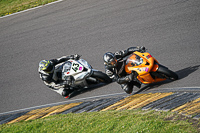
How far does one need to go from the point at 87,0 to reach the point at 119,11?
280 cm

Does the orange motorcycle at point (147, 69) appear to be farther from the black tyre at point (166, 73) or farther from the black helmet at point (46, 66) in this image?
the black helmet at point (46, 66)

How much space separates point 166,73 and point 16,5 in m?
13.8

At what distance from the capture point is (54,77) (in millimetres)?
10172

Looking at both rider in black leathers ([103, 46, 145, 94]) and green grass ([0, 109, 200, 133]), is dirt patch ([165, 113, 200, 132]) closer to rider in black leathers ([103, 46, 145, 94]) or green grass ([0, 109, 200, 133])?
green grass ([0, 109, 200, 133])

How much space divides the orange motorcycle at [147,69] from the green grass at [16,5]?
34.2 feet

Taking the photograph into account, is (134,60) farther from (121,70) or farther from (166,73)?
(166,73)

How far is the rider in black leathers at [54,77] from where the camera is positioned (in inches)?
390

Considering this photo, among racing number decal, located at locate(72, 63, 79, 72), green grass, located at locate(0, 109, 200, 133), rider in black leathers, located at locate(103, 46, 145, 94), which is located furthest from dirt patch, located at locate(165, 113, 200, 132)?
racing number decal, located at locate(72, 63, 79, 72)

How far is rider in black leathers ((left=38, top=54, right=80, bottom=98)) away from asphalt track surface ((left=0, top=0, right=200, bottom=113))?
488 millimetres

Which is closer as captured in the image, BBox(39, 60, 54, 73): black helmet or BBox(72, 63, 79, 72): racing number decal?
BBox(39, 60, 54, 73): black helmet

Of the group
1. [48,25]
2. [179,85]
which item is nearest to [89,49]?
[48,25]

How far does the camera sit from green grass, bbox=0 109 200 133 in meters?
6.06

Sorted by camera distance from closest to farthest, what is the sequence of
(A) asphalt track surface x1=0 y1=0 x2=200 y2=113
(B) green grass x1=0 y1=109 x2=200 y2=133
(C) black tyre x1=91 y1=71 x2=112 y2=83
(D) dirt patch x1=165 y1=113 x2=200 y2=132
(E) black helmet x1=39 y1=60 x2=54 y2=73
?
(D) dirt patch x1=165 y1=113 x2=200 y2=132 < (B) green grass x1=0 y1=109 x2=200 y2=133 < (E) black helmet x1=39 y1=60 x2=54 y2=73 < (C) black tyre x1=91 y1=71 x2=112 y2=83 < (A) asphalt track surface x1=0 y1=0 x2=200 y2=113

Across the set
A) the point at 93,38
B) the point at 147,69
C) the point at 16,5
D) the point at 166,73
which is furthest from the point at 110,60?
the point at 16,5
